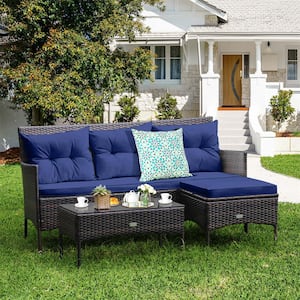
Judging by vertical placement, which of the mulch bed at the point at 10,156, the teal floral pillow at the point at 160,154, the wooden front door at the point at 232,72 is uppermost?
the wooden front door at the point at 232,72

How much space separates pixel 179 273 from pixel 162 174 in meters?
2.18

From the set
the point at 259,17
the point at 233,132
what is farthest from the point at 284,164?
the point at 259,17

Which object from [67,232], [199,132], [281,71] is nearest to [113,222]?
[67,232]

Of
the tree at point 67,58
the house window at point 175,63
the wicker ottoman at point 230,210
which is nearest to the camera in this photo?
the wicker ottoman at point 230,210

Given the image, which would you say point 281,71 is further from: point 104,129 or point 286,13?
point 104,129

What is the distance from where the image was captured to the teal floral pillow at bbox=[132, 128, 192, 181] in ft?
28.8

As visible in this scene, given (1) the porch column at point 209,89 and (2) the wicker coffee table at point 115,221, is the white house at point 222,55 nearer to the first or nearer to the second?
(1) the porch column at point 209,89

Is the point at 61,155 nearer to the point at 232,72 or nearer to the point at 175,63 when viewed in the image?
the point at 175,63

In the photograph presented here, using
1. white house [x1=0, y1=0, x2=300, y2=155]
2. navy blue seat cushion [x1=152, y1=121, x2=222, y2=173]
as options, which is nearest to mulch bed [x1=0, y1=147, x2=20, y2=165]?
white house [x1=0, y1=0, x2=300, y2=155]

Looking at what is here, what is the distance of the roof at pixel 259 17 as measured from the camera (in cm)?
2220

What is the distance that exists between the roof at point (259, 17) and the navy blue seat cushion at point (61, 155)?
45.3ft

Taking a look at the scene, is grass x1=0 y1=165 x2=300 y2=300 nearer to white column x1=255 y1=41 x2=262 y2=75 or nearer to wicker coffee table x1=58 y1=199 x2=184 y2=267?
wicker coffee table x1=58 y1=199 x2=184 y2=267

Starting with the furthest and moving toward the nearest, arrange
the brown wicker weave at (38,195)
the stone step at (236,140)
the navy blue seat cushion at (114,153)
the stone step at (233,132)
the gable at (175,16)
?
the gable at (175,16)
the stone step at (233,132)
the stone step at (236,140)
the navy blue seat cushion at (114,153)
the brown wicker weave at (38,195)

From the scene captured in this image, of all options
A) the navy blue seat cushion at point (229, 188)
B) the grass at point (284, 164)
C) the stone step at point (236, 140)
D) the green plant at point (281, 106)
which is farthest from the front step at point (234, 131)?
the navy blue seat cushion at point (229, 188)
